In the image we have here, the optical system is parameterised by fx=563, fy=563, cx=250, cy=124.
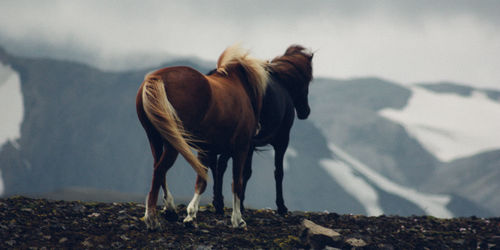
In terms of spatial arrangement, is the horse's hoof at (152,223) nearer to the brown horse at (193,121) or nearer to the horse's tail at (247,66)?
the brown horse at (193,121)

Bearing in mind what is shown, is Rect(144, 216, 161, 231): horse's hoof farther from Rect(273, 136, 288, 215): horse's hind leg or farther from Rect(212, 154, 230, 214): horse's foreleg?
Rect(273, 136, 288, 215): horse's hind leg

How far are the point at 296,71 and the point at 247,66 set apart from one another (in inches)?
104

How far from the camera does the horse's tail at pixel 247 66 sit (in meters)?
11.3

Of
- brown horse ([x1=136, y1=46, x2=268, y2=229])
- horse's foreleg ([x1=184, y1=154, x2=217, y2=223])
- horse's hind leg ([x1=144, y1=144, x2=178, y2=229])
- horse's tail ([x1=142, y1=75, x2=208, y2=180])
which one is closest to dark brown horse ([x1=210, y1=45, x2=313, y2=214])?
horse's foreleg ([x1=184, y1=154, x2=217, y2=223])

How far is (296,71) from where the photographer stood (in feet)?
45.1

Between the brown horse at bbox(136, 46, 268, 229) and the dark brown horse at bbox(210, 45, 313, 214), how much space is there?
109cm

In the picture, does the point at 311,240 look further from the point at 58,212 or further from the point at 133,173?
the point at 133,173

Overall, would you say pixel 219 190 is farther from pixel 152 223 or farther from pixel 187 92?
pixel 187 92

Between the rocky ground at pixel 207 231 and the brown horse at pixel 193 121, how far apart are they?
1.62 ft

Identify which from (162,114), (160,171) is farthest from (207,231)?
(162,114)

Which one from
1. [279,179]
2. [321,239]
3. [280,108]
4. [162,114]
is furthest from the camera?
[279,179]

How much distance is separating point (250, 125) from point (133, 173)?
4539 inches

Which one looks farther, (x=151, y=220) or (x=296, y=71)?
(x=296, y=71)

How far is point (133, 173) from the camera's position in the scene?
403ft
